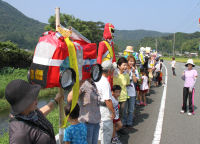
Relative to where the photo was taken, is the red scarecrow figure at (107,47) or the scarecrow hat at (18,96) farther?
the red scarecrow figure at (107,47)

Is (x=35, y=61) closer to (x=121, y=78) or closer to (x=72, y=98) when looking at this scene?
(x=72, y=98)

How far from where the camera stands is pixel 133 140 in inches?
177

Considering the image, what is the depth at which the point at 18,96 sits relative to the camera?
1586 mm

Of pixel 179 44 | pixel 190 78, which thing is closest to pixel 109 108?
pixel 190 78

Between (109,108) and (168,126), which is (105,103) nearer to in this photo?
(109,108)

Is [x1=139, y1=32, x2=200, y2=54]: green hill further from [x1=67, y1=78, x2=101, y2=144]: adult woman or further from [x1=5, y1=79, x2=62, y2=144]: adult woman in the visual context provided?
[x1=5, y1=79, x2=62, y2=144]: adult woman

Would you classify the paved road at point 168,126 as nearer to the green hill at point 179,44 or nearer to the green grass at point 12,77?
the green grass at point 12,77

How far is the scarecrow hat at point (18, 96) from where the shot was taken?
1.57 meters

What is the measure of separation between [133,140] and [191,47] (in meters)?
120

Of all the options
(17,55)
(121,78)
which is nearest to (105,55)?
(121,78)

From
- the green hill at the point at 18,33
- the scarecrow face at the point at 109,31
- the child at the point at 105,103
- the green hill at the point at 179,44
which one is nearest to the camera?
the child at the point at 105,103

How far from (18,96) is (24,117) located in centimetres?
18

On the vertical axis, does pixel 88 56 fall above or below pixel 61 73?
above

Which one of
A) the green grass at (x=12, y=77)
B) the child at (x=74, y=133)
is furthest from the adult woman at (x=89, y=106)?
the green grass at (x=12, y=77)
